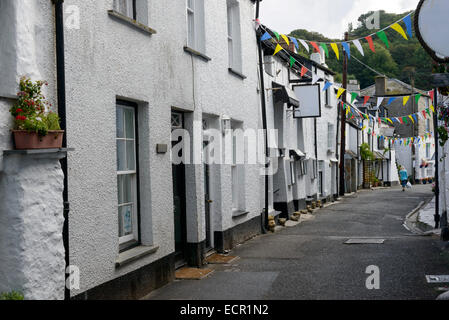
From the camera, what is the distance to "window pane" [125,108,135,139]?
7.55 m

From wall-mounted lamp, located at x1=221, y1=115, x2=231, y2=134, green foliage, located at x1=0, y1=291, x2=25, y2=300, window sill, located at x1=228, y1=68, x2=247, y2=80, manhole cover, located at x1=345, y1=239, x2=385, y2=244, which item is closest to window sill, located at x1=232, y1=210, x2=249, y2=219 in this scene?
wall-mounted lamp, located at x1=221, y1=115, x2=231, y2=134

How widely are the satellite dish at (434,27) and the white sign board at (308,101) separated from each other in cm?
1442

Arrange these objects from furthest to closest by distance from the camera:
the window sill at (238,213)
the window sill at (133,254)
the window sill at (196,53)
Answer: the window sill at (238,213) → the window sill at (196,53) → the window sill at (133,254)

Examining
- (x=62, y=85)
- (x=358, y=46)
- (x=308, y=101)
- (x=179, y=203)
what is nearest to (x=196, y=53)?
(x=179, y=203)

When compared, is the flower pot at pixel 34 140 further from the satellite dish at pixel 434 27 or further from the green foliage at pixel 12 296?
the satellite dish at pixel 434 27

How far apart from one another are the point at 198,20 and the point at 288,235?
6.55 metres

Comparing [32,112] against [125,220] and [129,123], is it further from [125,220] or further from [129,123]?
[125,220]

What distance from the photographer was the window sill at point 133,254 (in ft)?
22.1

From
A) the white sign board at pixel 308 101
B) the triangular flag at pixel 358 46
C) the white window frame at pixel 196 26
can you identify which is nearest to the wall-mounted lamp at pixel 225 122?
the white window frame at pixel 196 26

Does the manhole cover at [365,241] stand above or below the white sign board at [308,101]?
below

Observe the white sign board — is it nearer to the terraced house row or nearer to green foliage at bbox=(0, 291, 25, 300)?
the terraced house row
